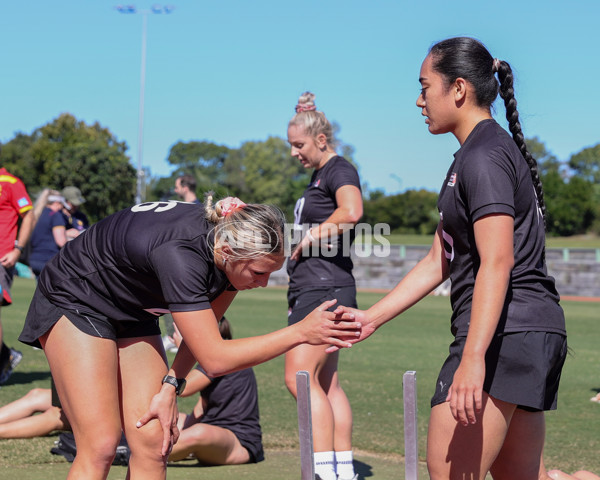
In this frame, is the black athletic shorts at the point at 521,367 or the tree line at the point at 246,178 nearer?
the black athletic shorts at the point at 521,367

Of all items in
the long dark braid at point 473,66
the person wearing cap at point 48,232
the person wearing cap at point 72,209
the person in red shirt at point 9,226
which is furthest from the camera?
the person wearing cap at point 72,209

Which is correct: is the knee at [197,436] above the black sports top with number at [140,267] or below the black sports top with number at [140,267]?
below

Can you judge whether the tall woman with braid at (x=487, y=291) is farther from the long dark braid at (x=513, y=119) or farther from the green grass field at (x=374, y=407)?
the green grass field at (x=374, y=407)

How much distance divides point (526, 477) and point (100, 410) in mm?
1824

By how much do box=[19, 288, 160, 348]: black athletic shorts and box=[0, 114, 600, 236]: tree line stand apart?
133ft

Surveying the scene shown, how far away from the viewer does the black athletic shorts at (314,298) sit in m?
5.46

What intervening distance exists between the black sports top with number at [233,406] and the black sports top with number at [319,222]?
0.83 meters

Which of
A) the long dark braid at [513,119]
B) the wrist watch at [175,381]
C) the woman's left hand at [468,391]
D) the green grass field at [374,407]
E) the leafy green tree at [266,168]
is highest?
the leafy green tree at [266,168]

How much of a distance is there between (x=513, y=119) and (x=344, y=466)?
2.67 meters

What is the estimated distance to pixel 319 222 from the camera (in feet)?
18.8

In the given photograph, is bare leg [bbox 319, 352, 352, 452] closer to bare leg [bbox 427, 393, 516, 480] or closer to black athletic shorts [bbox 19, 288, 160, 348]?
black athletic shorts [bbox 19, 288, 160, 348]

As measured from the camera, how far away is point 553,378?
3.10 metres

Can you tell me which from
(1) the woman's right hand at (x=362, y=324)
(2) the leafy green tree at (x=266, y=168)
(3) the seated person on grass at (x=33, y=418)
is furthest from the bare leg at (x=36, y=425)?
(2) the leafy green tree at (x=266, y=168)

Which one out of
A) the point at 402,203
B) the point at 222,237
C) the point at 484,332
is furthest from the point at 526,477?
the point at 402,203
